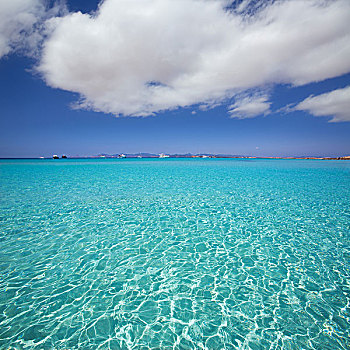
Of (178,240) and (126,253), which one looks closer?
(126,253)

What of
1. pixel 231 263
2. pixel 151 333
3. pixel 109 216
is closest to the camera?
pixel 151 333

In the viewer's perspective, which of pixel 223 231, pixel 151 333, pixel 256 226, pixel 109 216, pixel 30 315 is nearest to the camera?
pixel 151 333

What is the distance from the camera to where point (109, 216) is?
9609mm

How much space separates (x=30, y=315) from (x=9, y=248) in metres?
3.77

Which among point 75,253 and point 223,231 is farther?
point 223,231

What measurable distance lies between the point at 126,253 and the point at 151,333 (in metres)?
2.95

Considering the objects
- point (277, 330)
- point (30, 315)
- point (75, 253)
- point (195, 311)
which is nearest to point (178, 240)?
point (195, 311)

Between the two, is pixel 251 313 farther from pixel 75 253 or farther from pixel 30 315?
pixel 75 253

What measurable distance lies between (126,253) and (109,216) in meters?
3.84

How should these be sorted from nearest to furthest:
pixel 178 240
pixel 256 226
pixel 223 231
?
pixel 178 240
pixel 223 231
pixel 256 226

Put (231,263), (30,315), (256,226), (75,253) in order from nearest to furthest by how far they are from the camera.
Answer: (30,315) < (231,263) < (75,253) < (256,226)

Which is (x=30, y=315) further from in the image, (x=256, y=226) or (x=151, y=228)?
(x=256, y=226)

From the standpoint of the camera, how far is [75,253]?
620 centimetres

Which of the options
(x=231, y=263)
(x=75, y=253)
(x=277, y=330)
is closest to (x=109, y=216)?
(x=75, y=253)
